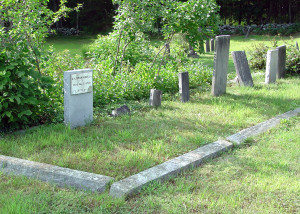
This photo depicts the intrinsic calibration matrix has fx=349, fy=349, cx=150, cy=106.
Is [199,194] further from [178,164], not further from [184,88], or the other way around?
[184,88]

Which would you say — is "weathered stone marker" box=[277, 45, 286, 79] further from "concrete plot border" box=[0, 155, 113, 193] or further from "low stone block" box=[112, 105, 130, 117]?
"concrete plot border" box=[0, 155, 113, 193]

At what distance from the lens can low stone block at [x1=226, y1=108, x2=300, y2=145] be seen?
5129 mm

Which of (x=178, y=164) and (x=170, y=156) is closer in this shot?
(x=178, y=164)

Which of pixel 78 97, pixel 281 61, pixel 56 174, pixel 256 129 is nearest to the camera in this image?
pixel 56 174

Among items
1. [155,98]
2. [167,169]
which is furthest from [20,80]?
[167,169]

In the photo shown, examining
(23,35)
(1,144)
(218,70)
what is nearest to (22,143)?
(1,144)

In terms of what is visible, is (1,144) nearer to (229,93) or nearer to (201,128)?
(201,128)

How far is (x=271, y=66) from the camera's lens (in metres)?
9.43

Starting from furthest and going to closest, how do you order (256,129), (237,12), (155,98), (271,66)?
(237,12) < (271,66) < (155,98) < (256,129)

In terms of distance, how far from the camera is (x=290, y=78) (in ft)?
34.5

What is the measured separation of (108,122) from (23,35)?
206 centimetres

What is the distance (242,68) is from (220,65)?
1117mm

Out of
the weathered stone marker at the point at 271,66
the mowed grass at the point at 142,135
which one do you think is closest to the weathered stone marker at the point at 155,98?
the mowed grass at the point at 142,135

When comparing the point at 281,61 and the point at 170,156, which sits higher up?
the point at 281,61
